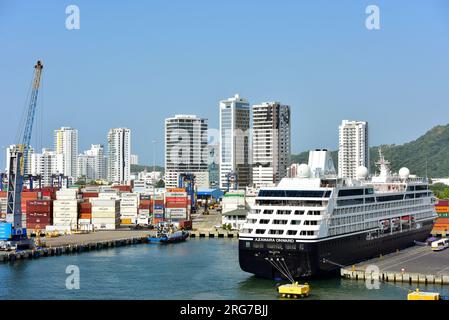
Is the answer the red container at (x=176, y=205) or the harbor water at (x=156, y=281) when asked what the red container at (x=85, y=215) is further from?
the harbor water at (x=156, y=281)

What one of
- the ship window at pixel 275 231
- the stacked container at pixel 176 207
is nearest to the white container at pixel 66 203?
the stacked container at pixel 176 207

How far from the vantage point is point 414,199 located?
34.0 meters

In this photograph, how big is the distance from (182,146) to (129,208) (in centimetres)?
4375

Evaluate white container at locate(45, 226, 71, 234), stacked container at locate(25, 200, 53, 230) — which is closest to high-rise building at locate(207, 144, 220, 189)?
stacked container at locate(25, 200, 53, 230)

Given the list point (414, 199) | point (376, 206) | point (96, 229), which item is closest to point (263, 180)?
point (96, 229)

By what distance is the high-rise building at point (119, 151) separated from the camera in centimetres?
11919

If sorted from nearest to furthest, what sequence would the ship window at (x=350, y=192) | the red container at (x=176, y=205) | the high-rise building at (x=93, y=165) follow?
the ship window at (x=350, y=192) → the red container at (x=176, y=205) → the high-rise building at (x=93, y=165)

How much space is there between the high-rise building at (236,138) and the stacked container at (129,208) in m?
36.2

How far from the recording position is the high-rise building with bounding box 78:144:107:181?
138375 mm

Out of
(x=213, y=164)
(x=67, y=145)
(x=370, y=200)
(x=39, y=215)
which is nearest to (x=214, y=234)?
(x=39, y=215)

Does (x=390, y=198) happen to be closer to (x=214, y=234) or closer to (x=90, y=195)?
(x=214, y=234)

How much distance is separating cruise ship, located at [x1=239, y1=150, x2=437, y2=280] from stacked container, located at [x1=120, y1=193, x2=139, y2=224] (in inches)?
1165

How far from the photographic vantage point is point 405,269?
2512cm
